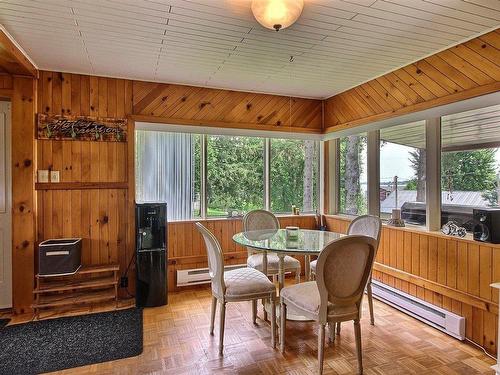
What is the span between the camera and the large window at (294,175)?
4.39 metres

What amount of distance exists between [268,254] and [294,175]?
58.9 inches

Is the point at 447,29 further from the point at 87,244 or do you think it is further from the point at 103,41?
the point at 87,244

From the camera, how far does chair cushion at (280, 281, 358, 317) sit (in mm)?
2090

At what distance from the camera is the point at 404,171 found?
332cm

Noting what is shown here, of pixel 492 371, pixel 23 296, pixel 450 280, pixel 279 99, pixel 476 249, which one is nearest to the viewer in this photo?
pixel 492 371

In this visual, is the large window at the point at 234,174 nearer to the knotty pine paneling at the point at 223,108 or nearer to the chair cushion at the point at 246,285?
the knotty pine paneling at the point at 223,108

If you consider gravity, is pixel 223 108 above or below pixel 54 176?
above

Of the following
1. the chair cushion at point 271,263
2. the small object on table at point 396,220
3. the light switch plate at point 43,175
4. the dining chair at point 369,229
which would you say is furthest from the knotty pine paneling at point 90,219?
the small object on table at point 396,220

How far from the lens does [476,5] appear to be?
6.51 ft

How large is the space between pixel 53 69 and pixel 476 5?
366 centimetres

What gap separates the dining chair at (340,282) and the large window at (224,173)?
211 cm

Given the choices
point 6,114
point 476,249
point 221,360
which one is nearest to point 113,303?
point 221,360

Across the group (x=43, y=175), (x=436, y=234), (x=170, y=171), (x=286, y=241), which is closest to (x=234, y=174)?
(x=170, y=171)

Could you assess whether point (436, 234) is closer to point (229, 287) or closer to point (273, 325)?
point (273, 325)
